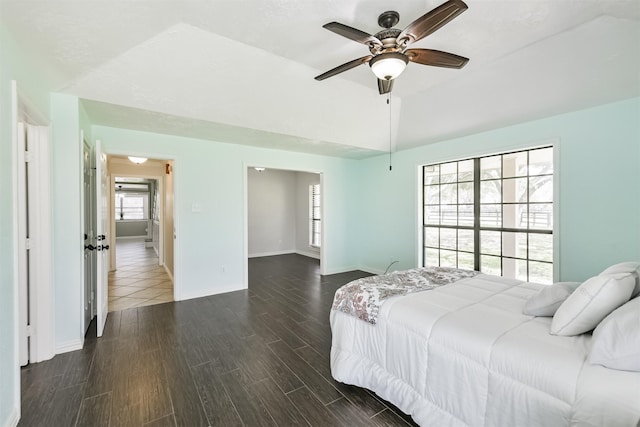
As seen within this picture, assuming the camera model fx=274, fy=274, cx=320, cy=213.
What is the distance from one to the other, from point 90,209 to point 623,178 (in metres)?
5.84

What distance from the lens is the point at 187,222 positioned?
407 cm

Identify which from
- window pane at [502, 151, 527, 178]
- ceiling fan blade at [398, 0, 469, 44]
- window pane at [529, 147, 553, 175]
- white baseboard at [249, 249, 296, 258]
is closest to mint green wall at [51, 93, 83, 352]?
ceiling fan blade at [398, 0, 469, 44]

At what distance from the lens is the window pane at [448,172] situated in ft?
14.6

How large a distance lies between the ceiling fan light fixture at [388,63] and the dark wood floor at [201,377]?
2361 mm

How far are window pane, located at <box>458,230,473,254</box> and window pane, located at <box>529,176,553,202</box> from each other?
0.96 m

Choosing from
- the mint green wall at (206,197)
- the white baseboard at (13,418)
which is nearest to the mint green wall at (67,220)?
the mint green wall at (206,197)

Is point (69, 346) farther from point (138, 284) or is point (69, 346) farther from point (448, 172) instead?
point (448, 172)

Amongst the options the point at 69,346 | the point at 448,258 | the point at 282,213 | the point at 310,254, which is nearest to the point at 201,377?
the point at 69,346

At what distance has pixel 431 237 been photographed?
480 cm

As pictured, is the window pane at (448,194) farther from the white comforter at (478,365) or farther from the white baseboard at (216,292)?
the white baseboard at (216,292)

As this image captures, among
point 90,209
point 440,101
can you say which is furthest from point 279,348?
point 440,101

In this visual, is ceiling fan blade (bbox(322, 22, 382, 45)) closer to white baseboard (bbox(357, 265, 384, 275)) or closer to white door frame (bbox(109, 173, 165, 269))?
white baseboard (bbox(357, 265, 384, 275))

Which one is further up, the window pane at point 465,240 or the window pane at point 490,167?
the window pane at point 490,167

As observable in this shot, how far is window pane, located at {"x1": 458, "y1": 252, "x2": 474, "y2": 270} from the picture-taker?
14.1 feet
